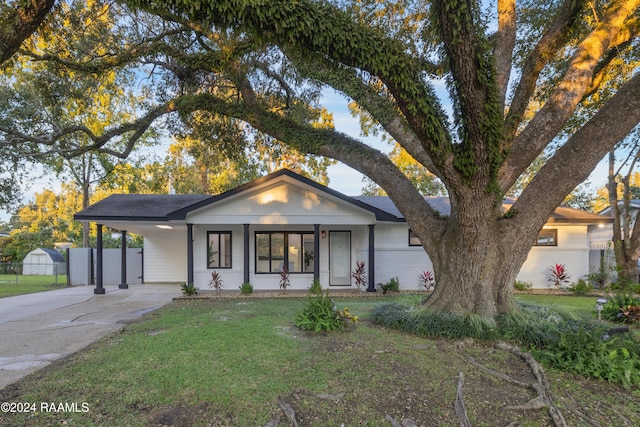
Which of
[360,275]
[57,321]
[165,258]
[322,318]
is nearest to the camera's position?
[322,318]

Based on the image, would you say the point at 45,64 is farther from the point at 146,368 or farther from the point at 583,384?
the point at 583,384

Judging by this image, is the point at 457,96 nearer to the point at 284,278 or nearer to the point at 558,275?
the point at 284,278

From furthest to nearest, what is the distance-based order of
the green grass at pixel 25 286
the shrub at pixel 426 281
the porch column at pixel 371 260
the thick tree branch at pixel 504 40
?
1. the green grass at pixel 25 286
2. the shrub at pixel 426 281
3. the porch column at pixel 371 260
4. the thick tree branch at pixel 504 40

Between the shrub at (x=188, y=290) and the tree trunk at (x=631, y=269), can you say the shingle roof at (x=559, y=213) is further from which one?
the shrub at (x=188, y=290)

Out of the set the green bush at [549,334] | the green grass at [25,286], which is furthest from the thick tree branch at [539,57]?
the green grass at [25,286]

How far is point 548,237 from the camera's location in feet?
43.3

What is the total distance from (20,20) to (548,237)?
15.3 meters

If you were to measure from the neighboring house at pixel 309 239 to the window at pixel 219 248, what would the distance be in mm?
35

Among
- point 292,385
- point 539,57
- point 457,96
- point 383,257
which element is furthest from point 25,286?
point 539,57

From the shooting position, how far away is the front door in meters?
13.1

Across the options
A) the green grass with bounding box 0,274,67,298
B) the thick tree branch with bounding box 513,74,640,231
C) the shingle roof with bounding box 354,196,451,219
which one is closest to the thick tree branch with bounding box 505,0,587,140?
the thick tree branch with bounding box 513,74,640,231

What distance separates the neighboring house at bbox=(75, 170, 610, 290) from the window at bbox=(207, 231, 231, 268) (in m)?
0.03

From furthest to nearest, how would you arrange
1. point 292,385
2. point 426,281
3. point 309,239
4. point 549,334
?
point 309,239 < point 426,281 < point 549,334 < point 292,385

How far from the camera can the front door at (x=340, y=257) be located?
13.1 metres
